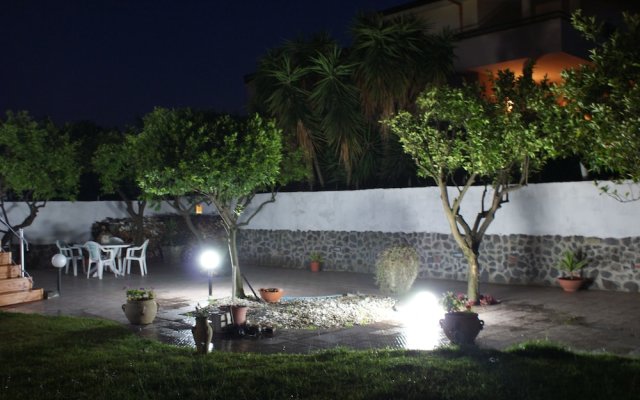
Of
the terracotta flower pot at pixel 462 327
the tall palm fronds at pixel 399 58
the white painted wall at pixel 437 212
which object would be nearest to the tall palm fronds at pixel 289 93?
the white painted wall at pixel 437 212

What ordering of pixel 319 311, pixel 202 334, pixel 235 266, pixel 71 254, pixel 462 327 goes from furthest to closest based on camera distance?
pixel 71 254, pixel 235 266, pixel 319 311, pixel 462 327, pixel 202 334

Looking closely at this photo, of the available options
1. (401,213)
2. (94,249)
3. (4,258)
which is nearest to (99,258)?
(94,249)

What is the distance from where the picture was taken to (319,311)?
10078 mm

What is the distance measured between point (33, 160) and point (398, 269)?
9.50 meters

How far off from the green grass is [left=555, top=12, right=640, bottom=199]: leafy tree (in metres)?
2.24

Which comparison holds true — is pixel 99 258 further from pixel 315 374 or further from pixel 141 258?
pixel 315 374

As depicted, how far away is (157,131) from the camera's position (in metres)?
11.4

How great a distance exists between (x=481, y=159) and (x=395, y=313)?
275cm

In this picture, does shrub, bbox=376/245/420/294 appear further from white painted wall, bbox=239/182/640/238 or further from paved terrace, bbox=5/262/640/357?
white painted wall, bbox=239/182/640/238

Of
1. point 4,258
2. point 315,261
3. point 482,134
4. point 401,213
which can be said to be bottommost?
point 315,261

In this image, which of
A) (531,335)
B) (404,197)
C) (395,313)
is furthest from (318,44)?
(531,335)

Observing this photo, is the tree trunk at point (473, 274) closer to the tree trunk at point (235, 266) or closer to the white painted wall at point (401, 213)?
the white painted wall at point (401, 213)

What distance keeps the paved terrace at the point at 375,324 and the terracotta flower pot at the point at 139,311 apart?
0.18 meters

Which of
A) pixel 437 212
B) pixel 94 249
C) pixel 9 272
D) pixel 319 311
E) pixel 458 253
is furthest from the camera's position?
pixel 94 249
